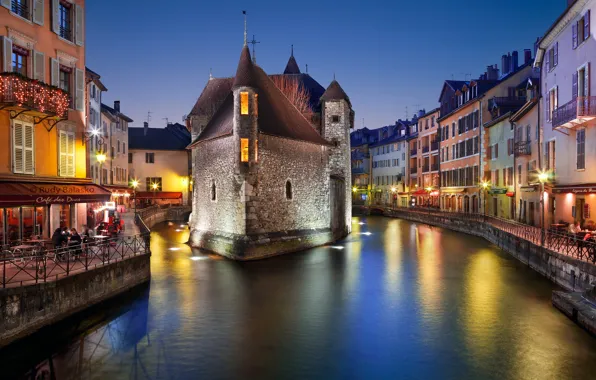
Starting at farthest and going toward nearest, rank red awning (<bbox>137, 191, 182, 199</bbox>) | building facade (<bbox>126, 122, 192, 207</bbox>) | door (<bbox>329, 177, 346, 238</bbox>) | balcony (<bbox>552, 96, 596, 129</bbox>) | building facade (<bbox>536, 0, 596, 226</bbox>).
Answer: building facade (<bbox>126, 122, 192, 207</bbox>)
red awning (<bbox>137, 191, 182, 199</bbox>)
door (<bbox>329, 177, 346, 238</bbox>)
building facade (<bbox>536, 0, 596, 226</bbox>)
balcony (<bbox>552, 96, 596, 129</bbox>)

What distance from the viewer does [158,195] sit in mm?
58344

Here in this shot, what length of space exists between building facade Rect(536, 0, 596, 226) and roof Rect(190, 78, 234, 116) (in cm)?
2054

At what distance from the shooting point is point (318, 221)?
1240 inches

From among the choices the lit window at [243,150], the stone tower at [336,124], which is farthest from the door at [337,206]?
the lit window at [243,150]

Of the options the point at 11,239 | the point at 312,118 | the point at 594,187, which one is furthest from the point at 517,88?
the point at 11,239

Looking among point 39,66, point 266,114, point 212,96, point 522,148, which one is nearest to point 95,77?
point 212,96

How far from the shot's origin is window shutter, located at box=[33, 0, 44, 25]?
1718 centimetres

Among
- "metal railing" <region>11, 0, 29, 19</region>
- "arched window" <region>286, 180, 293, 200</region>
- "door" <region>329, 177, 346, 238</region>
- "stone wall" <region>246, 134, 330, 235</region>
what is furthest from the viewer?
"door" <region>329, 177, 346, 238</region>

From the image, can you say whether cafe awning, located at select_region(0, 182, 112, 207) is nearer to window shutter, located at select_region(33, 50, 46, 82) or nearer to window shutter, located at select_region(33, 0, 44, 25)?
window shutter, located at select_region(33, 50, 46, 82)

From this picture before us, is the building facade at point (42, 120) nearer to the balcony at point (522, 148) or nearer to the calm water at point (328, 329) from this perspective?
the calm water at point (328, 329)

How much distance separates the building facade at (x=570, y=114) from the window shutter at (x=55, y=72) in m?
20.2

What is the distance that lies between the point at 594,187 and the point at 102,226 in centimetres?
2100

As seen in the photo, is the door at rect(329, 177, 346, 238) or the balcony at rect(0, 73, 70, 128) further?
the door at rect(329, 177, 346, 238)

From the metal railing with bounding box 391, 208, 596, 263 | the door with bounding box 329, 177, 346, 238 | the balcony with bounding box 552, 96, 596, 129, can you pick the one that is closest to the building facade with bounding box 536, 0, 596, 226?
the balcony with bounding box 552, 96, 596, 129
